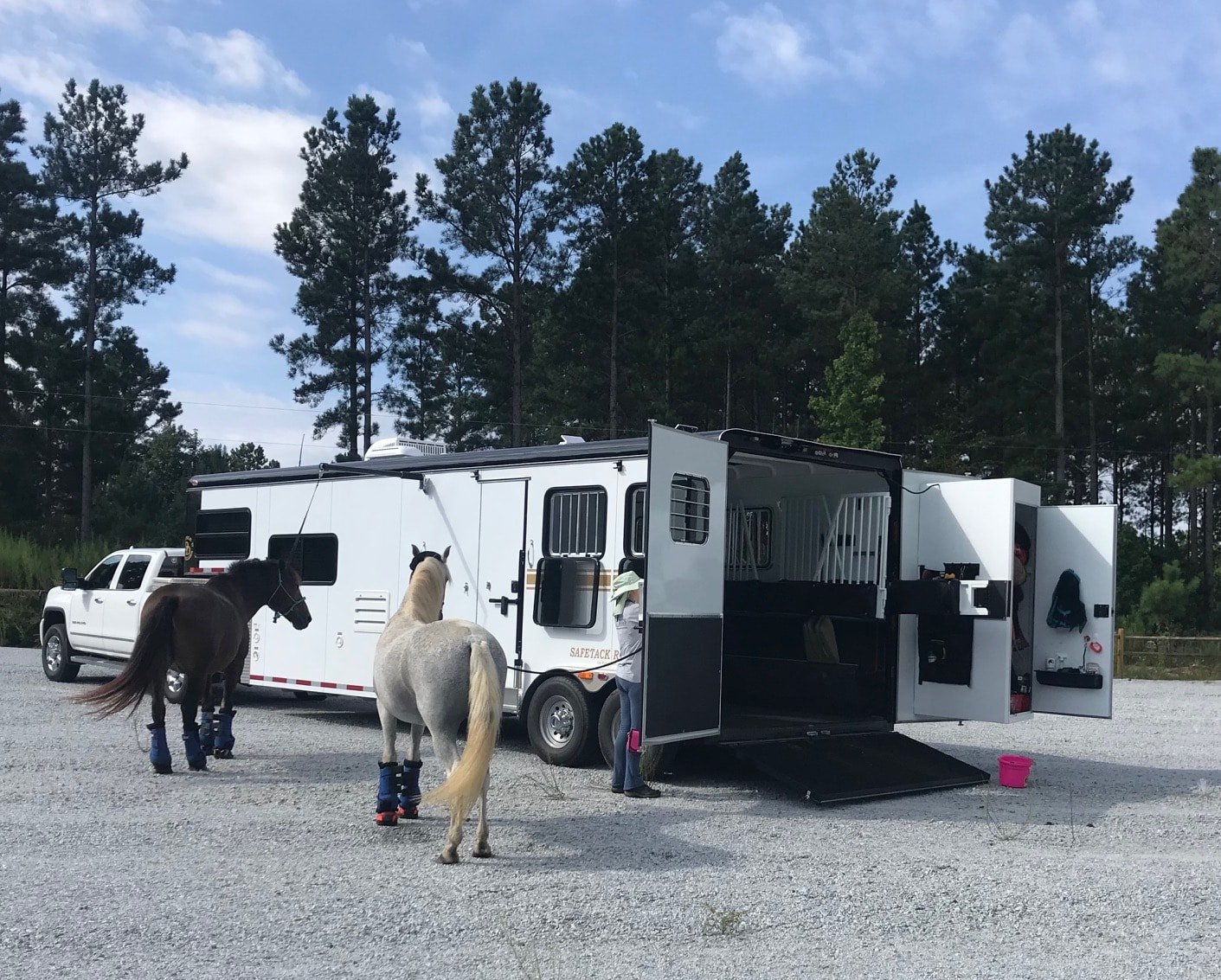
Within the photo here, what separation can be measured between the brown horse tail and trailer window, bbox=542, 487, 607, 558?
310 centimetres

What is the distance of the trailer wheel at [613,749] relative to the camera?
9.64m

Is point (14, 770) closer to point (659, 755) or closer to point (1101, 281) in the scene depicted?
point (659, 755)

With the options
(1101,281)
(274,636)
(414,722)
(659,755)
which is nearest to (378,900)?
(414,722)

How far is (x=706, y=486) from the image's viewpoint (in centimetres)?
911

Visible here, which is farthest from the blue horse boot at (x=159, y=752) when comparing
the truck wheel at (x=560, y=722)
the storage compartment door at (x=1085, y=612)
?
the storage compartment door at (x=1085, y=612)

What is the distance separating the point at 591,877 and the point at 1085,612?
5688 mm

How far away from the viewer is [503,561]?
10.9 meters

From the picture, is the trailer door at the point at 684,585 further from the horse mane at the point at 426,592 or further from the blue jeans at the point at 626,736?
the horse mane at the point at 426,592

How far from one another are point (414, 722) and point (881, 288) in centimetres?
3485

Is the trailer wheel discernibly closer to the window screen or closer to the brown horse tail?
the brown horse tail

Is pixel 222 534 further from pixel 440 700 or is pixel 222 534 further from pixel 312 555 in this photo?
pixel 440 700

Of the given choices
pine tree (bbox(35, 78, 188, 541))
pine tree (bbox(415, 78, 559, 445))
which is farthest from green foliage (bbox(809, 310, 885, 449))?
pine tree (bbox(35, 78, 188, 541))

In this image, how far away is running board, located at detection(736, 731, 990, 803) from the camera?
898 centimetres

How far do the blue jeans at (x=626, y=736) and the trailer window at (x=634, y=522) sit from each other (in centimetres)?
131
